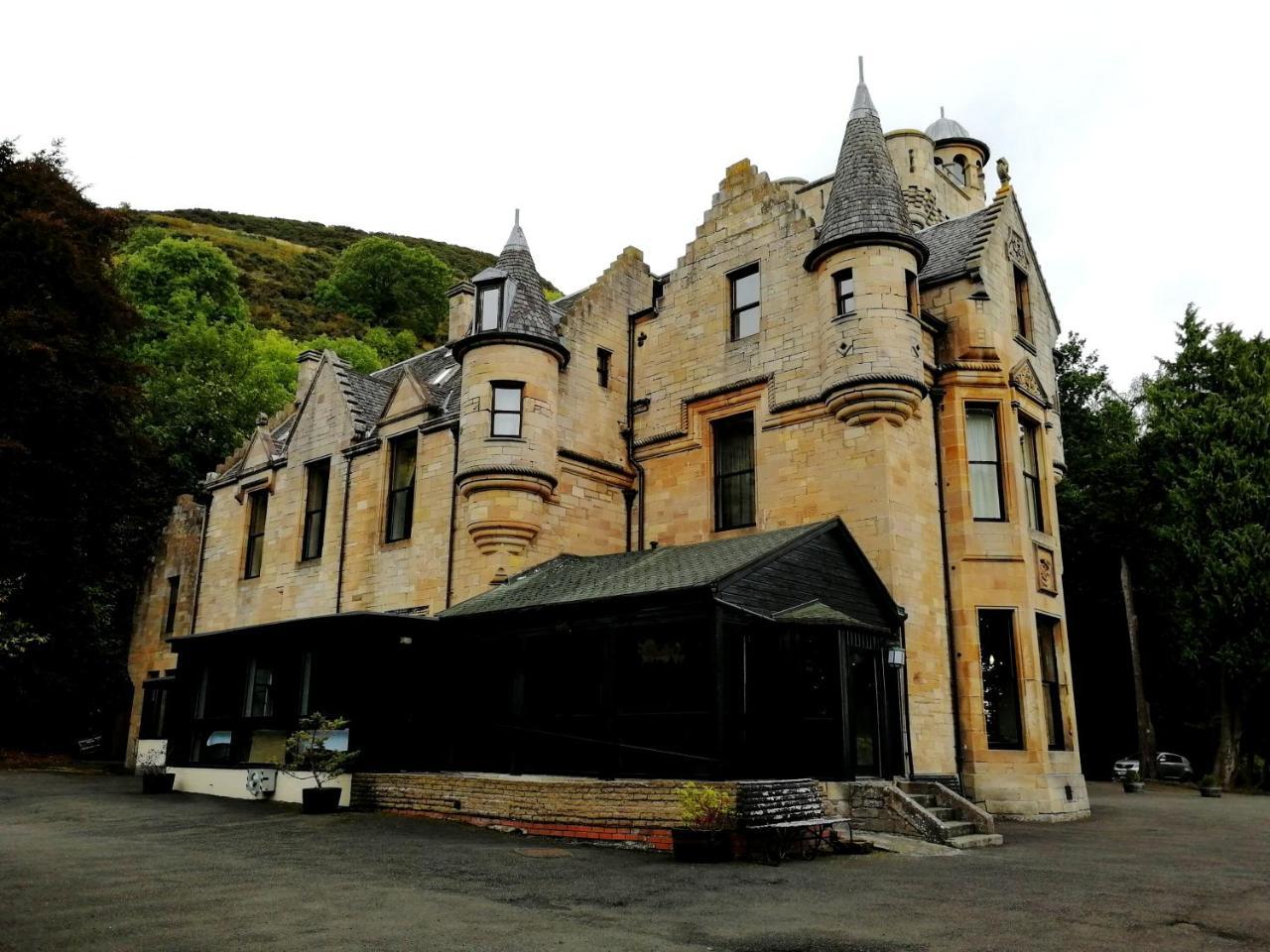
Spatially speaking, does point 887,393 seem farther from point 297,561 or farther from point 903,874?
point 297,561

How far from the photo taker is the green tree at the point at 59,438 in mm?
27094

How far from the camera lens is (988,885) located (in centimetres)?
1083

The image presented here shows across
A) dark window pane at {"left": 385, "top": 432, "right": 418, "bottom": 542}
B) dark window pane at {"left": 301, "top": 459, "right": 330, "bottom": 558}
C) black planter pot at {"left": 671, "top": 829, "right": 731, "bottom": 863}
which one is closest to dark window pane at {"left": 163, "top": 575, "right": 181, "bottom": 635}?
dark window pane at {"left": 301, "top": 459, "right": 330, "bottom": 558}

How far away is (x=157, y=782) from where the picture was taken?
21.0m

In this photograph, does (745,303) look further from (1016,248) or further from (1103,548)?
(1103,548)

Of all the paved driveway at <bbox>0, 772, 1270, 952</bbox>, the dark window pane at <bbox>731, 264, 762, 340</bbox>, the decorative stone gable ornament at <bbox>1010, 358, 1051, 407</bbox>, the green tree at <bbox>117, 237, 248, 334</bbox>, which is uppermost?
the green tree at <bbox>117, 237, 248, 334</bbox>

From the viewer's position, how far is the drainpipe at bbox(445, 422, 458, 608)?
22844 millimetres

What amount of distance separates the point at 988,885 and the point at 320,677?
44.2 ft

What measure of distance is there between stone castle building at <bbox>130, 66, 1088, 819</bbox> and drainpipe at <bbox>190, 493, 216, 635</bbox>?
16.4 feet

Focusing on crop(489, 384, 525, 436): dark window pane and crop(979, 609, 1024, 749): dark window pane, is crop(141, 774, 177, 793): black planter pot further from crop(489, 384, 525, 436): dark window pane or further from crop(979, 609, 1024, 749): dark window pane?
crop(979, 609, 1024, 749): dark window pane

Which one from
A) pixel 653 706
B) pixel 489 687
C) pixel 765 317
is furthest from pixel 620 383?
pixel 653 706

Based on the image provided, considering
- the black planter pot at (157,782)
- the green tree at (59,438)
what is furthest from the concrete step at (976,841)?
the green tree at (59,438)

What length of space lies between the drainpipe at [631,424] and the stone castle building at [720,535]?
0.23ft

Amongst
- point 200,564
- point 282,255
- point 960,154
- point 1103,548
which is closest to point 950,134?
point 960,154
